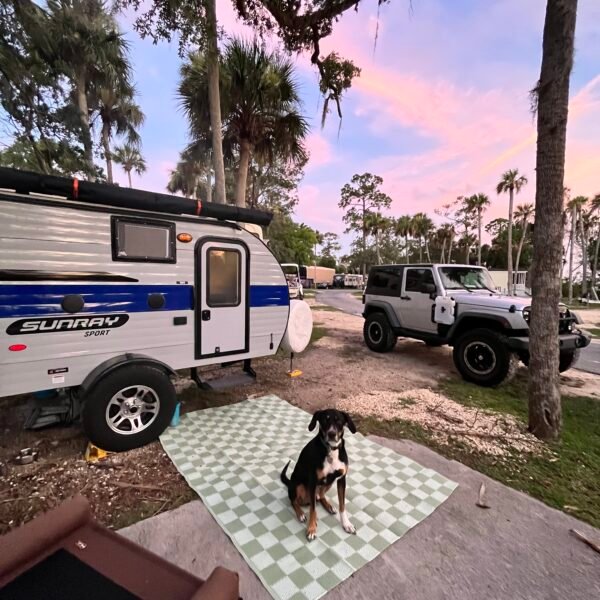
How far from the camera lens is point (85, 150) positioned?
1055cm

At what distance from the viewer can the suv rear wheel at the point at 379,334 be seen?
8008 millimetres

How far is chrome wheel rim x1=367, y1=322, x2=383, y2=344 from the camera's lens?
830 cm

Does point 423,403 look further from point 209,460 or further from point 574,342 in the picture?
point 209,460

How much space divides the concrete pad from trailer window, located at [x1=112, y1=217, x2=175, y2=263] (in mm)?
2653

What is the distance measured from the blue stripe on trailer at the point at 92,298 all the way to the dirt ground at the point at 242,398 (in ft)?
5.15

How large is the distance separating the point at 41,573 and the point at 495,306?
6336 mm

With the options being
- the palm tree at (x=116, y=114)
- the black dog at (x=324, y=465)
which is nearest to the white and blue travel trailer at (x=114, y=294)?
the black dog at (x=324, y=465)

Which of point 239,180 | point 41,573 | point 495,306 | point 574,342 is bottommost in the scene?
point 41,573

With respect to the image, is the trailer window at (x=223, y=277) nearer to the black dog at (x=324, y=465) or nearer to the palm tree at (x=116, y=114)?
the black dog at (x=324, y=465)

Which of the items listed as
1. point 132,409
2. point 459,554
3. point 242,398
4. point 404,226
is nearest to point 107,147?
point 242,398

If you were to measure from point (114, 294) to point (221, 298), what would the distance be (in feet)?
4.47

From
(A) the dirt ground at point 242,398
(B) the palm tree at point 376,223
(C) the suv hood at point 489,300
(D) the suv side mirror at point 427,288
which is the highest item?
(B) the palm tree at point 376,223

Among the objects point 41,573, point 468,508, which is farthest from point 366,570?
point 41,573

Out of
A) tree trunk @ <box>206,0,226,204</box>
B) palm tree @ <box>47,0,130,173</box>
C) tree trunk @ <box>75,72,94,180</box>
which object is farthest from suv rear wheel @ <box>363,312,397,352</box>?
tree trunk @ <box>75,72,94,180</box>
